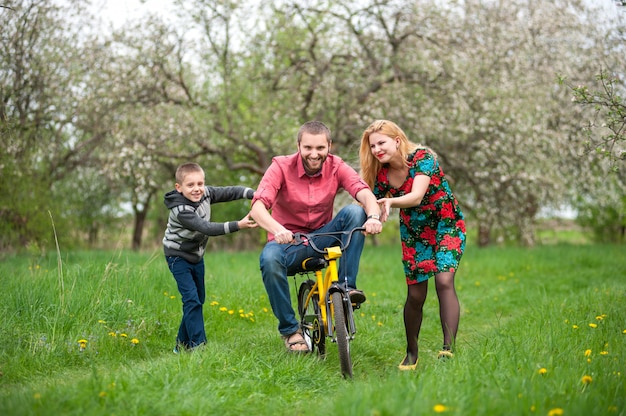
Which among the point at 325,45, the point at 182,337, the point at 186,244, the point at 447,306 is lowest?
the point at 182,337

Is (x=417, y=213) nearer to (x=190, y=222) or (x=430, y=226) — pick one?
(x=430, y=226)

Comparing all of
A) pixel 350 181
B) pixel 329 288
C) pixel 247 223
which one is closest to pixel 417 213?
pixel 350 181

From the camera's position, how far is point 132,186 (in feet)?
51.9

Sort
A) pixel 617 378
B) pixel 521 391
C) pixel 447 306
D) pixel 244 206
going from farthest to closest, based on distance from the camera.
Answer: pixel 244 206 < pixel 447 306 < pixel 617 378 < pixel 521 391

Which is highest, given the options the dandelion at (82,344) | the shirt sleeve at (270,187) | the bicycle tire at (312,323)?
the shirt sleeve at (270,187)

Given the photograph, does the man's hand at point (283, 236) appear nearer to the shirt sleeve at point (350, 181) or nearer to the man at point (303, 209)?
the man at point (303, 209)

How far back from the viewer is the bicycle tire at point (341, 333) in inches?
160

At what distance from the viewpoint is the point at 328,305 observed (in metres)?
4.32

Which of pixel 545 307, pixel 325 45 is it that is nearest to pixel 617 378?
pixel 545 307

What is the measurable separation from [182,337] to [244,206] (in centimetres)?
1177

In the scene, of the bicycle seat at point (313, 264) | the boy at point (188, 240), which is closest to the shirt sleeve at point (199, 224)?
the boy at point (188, 240)

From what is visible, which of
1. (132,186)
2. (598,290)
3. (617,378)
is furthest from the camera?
(132,186)

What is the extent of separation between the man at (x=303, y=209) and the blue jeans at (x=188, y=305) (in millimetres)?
707

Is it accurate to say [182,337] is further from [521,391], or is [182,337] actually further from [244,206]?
[244,206]
